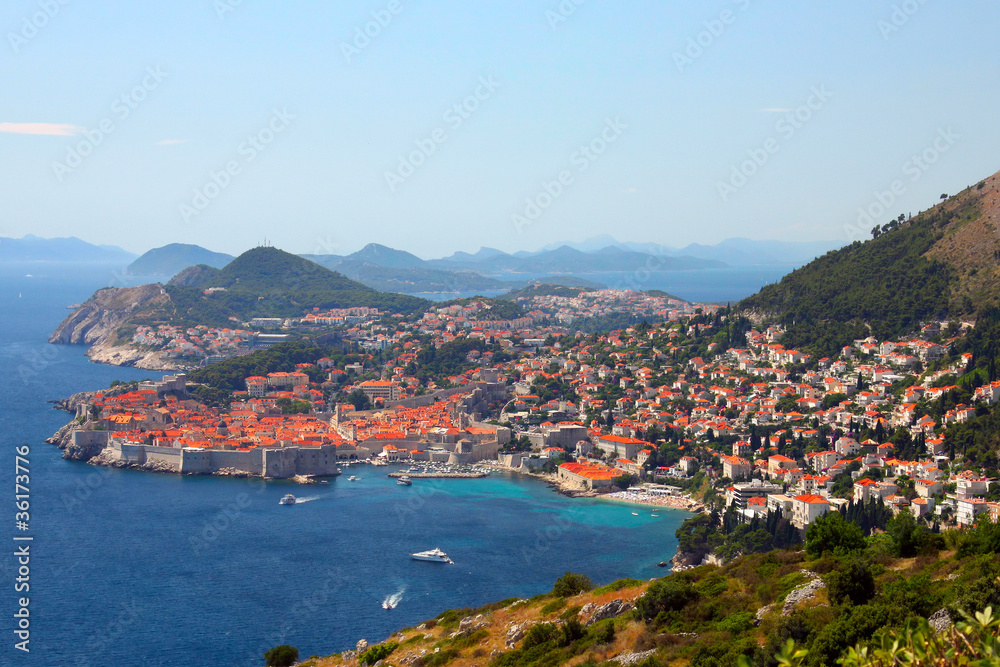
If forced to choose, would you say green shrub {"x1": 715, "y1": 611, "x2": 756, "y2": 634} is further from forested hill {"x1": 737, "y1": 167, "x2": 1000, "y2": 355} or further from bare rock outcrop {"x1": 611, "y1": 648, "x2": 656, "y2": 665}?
forested hill {"x1": 737, "y1": 167, "x2": 1000, "y2": 355}

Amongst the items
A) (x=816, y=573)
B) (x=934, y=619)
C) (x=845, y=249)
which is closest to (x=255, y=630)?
(x=816, y=573)

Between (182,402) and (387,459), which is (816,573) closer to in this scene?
(387,459)

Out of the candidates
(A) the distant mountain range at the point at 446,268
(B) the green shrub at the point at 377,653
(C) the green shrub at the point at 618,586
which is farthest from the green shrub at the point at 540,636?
(A) the distant mountain range at the point at 446,268

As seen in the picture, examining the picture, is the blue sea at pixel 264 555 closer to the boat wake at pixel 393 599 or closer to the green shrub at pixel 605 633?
the boat wake at pixel 393 599

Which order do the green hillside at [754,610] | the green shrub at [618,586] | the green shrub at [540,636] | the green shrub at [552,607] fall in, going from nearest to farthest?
1. the green hillside at [754,610]
2. the green shrub at [540,636]
3. the green shrub at [552,607]
4. the green shrub at [618,586]

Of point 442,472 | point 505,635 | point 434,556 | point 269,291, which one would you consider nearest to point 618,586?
point 505,635

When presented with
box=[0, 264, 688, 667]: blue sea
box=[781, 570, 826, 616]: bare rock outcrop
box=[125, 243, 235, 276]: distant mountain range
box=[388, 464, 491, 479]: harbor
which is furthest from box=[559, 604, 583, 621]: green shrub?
box=[125, 243, 235, 276]: distant mountain range
